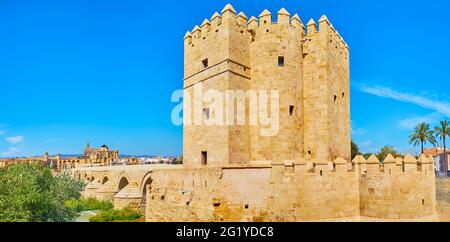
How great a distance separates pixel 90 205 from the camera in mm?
32688

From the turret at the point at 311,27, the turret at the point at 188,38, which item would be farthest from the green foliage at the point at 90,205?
the turret at the point at 311,27

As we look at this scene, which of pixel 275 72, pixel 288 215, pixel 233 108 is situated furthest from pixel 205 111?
pixel 288 215

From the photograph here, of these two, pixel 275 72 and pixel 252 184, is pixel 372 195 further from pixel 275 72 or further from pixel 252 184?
pixel 275 72

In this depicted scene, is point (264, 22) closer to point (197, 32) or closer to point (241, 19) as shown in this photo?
point (241, 19)

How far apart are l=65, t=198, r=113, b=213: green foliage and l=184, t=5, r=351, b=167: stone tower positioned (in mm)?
18706

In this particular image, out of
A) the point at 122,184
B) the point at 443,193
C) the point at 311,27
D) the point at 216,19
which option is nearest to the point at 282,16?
the point at 311,27

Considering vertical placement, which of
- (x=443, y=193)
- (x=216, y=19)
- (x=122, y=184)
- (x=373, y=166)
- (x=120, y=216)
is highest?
(x=216, y=19)

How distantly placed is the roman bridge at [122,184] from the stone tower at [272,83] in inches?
206

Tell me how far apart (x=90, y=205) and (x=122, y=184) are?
3911mm

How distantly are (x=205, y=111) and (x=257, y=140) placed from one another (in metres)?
3.27

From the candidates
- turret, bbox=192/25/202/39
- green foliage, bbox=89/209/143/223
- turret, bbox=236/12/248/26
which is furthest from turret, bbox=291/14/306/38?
green foliage, bbox=89/209/143/223

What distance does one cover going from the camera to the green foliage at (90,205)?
101 feet

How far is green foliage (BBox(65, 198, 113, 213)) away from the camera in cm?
3086
